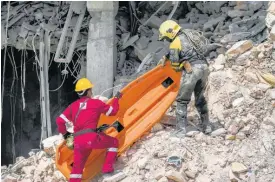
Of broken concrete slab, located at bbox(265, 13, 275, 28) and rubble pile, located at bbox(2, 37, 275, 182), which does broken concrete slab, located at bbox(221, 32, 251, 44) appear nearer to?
rubble pile, located at bbox(2, 37, 275, 182)

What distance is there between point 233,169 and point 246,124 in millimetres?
811

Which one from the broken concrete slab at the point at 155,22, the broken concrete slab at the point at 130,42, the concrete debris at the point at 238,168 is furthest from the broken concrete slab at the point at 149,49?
the concrete debris at the point at 238,168

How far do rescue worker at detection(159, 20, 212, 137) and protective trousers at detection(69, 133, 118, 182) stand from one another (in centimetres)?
96

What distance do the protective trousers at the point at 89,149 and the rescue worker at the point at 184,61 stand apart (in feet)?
3.14

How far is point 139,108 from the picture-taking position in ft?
24.7

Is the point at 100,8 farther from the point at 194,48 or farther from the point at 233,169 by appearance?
the point at 233,169

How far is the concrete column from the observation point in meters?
8.91

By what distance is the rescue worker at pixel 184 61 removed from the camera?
6.73 metres

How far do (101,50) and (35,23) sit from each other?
54.4 inches

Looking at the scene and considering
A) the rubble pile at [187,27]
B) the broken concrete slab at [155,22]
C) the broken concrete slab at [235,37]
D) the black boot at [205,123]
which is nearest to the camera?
the black boot at [205,123]

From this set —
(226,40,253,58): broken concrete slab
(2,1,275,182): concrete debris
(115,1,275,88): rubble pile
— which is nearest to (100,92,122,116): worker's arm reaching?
(2,1,275,182): concrete debris

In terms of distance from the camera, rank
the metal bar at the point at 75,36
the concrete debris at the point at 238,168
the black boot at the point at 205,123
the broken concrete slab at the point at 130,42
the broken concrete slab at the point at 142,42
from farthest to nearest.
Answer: the broken concrete slab at the point at 130,42 < the broken concrete slab at the point at 142,42 < the metal bar at the point at 75,36 < the black boot at the point at 205,123 < the concrete debris at the point at 238,168

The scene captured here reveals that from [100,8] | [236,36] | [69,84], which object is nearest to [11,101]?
[69,84]

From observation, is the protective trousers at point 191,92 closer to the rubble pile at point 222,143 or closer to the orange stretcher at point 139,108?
the rubble pile at point 222,143
